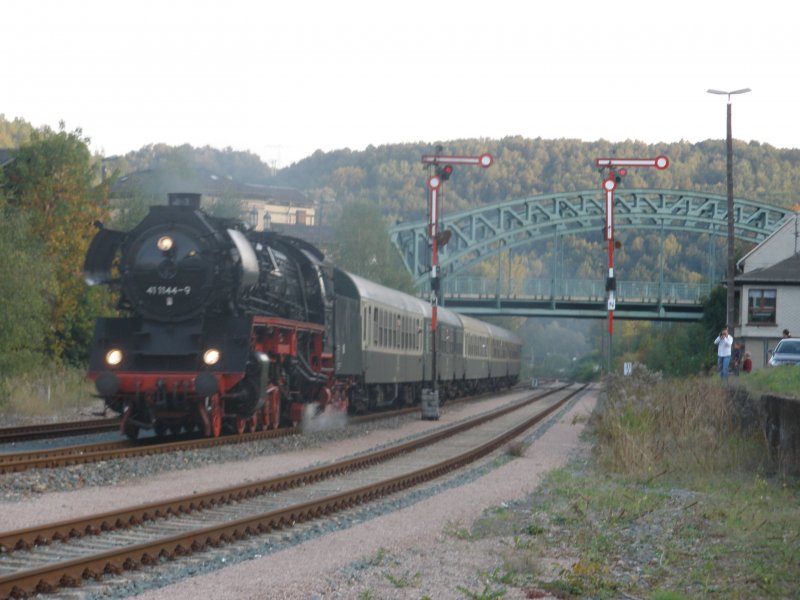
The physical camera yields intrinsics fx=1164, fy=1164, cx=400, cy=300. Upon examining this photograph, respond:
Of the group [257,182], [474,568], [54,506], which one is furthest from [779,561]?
[257,182]

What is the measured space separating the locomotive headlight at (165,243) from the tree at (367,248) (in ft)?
187

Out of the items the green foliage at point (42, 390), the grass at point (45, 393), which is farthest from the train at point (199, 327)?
the green foliage at point (42, 390)

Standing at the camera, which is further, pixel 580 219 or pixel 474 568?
pixel 580 219

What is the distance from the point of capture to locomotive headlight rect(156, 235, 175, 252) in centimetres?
1931

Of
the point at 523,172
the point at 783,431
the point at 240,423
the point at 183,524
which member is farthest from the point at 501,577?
the point at 523,172

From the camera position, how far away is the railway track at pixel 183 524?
8438 millimetres

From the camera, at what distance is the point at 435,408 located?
30562 mm

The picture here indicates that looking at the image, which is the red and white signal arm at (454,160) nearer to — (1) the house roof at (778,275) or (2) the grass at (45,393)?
(2) the grass at (45,393)

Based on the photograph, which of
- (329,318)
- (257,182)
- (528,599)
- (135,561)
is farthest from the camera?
(257,182)

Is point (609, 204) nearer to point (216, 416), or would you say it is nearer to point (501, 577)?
point (216, 416)

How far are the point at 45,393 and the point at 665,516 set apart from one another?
20.6 metres

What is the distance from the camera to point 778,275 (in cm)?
5403

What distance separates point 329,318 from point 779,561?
52.5ft

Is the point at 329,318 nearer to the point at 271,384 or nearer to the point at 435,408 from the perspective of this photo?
the point at 271,384
